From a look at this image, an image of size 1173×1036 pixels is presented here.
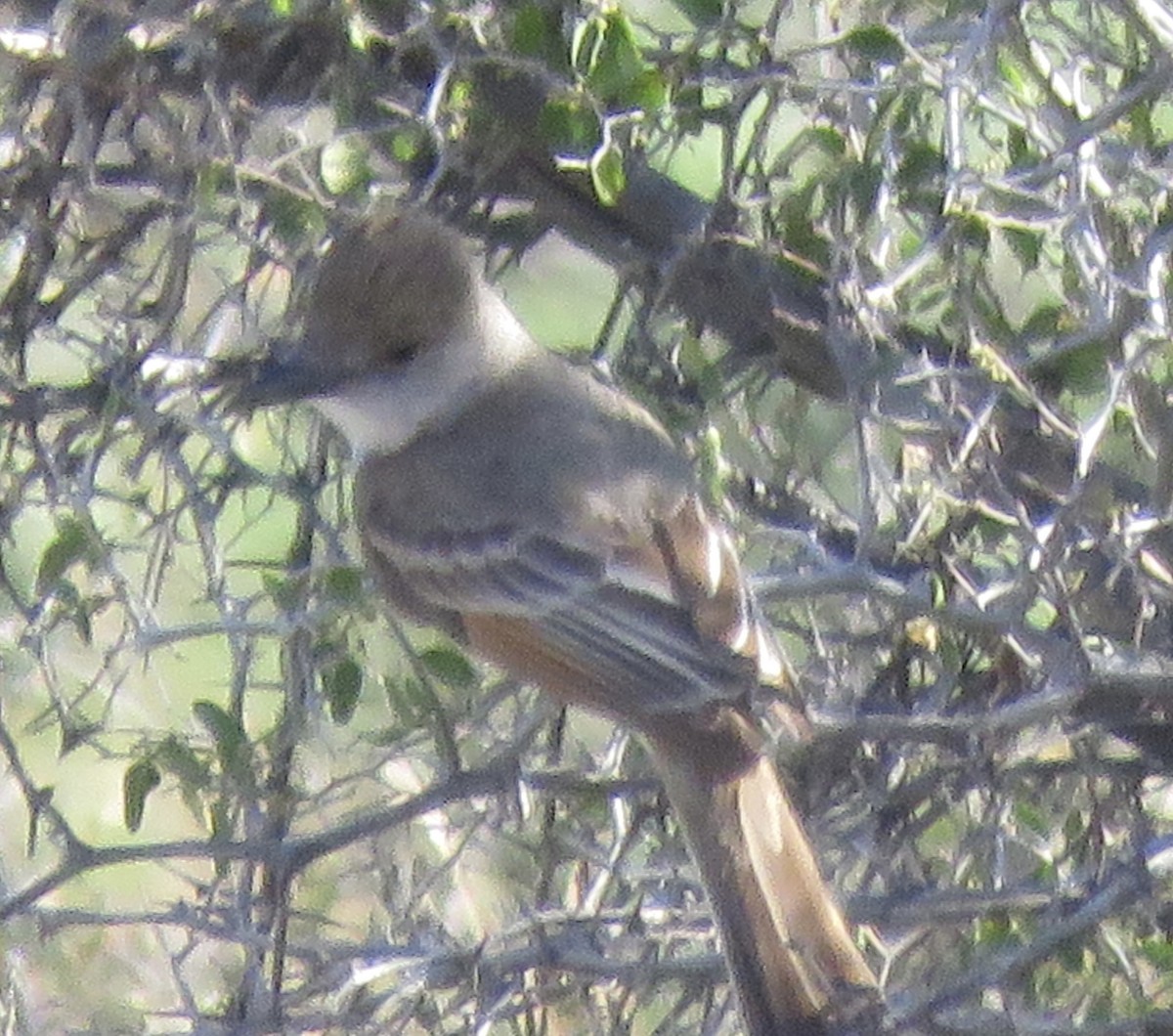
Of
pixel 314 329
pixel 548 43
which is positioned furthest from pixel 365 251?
pixel 548 43

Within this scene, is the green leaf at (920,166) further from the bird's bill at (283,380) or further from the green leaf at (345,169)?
the bird's bill at (283,380)

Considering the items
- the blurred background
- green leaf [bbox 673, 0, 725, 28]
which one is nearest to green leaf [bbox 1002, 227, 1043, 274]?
the blurred background

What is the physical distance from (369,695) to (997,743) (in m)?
1.22

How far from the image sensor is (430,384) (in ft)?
12.9

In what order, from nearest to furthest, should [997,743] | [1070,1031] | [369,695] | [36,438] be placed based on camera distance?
[1070,1031], [997,743], [36,438], [369,695]

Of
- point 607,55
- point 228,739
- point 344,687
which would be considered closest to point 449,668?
point 344,687

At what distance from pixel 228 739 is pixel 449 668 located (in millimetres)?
320

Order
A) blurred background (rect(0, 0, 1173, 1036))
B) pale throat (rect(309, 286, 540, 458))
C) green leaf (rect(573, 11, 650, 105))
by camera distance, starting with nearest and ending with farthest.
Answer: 1. blurred background (rect(0, 0, 1173, 1036))
2. green leaf (rect(573, 11, 650, 105))
3. pale throat (rect(309, 286, 540, 458))

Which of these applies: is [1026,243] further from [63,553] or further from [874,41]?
[63,553]

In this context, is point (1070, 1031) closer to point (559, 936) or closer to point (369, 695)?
point (559, 936)

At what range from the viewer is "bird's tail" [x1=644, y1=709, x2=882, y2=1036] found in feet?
9.56

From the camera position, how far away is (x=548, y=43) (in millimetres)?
3082

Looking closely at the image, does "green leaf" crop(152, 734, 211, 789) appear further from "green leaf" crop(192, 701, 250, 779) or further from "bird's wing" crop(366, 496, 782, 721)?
"bird's wing" crop(366, 496, 782, 721)

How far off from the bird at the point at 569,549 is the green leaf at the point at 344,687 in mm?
348
